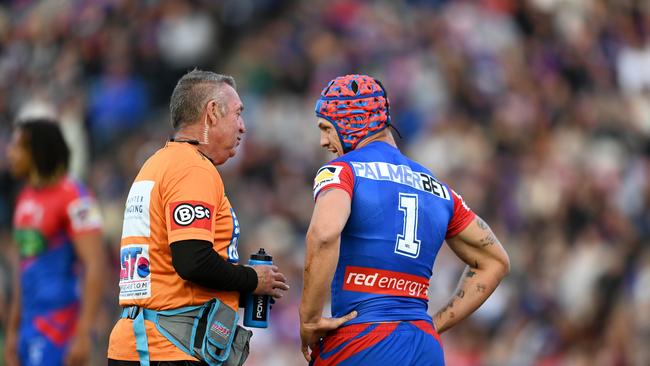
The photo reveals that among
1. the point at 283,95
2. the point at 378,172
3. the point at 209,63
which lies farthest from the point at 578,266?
the point at 378,172

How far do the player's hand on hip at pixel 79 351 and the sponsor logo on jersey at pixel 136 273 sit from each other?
7.72 feet

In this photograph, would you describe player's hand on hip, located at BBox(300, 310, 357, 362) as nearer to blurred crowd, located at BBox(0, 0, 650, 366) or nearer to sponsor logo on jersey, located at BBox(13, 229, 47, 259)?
sponsor logo on jersey, located at BBox(13, 229, 47, 259)

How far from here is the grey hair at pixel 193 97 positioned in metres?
6.10

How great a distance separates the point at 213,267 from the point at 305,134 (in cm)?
980

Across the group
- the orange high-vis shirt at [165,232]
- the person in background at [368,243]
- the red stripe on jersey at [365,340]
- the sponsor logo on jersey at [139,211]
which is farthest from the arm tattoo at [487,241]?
the sponsor logo on jersey at [139,211]

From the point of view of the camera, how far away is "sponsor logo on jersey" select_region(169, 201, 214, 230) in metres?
5.69

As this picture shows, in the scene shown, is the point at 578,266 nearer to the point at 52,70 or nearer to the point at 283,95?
the point at 283,95

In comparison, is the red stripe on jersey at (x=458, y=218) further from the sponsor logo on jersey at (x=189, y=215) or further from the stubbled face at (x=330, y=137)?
the sponsor logo on jersey at (x=189, y=215)

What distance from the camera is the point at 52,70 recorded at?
54.5 feet

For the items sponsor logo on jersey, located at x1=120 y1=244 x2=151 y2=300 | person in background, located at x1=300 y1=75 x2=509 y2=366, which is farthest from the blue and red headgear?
sponsor logo on jersey, located at x1=120 y1=244 x2=151 y2=300

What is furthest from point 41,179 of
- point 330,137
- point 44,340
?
point 330,137

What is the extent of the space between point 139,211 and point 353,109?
1.28 meters

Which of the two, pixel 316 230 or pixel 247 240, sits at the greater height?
pixel 316 230

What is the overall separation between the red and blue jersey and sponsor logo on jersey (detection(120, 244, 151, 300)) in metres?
2.42
